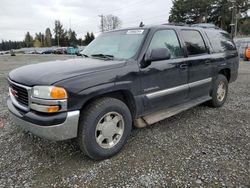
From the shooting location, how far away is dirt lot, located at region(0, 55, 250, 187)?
2338 millimetres

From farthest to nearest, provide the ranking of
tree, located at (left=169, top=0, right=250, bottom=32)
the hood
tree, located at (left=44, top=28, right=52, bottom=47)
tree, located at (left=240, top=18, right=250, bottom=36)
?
1. tree, located at (left=44, top=28, right=52, bottom=47)
2. tree, located at (left=240, top=18, right=250, bottom=36)
3. tree, located at (left=169, top=0, right=250, bottom=32)
4. the hood

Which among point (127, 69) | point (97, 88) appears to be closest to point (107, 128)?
point (97, 88)

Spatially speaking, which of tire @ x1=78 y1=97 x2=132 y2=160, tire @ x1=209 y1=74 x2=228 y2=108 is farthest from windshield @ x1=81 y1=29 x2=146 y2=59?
tire @ x1=209 y1=74 x2=228 y2=108

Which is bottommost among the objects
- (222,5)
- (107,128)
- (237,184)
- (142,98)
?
(237,184)

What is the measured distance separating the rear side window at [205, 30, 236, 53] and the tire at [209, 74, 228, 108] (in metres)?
0.64

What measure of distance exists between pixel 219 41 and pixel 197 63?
1.36m

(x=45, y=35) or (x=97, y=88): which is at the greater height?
(x=45, y=35)

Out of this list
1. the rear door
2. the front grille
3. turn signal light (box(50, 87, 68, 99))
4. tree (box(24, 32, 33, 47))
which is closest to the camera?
turn signal light (box(50, 87, 68, 99))

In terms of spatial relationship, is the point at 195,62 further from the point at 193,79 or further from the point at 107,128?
the point at 107,128

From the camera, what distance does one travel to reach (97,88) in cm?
247

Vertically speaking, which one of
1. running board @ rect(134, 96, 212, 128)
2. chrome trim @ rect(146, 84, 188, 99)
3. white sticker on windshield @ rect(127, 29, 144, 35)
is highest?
white sticker on windshield @ rect(127, 29, 144, 35)

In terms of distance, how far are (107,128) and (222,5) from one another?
4332 cm

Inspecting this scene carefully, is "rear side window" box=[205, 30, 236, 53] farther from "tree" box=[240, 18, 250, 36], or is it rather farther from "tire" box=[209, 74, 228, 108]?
"tree" box=[240, 18, 250, 36]

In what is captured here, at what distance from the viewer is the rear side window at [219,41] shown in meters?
4.52
